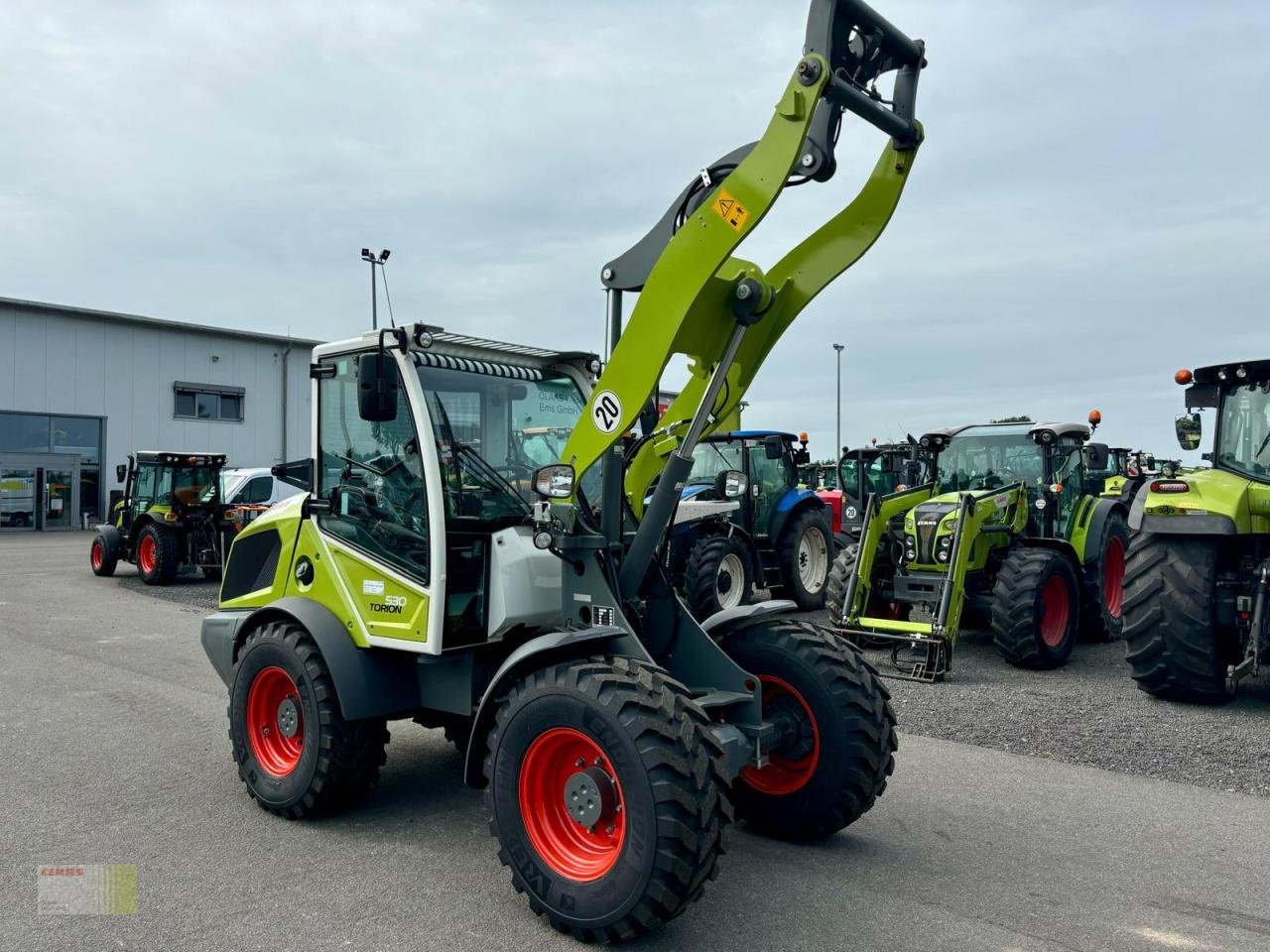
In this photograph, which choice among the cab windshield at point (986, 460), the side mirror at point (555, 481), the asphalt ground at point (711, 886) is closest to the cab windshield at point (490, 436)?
the side mirror at point (555, 481)

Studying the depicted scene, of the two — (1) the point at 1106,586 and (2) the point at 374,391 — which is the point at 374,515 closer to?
(2) the point at 374,391

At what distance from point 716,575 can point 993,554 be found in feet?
9.47

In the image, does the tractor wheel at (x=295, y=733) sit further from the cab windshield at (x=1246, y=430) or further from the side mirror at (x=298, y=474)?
the cab windshield at (x=1246, y=430)

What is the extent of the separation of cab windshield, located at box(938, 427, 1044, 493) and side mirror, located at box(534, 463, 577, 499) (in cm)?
738

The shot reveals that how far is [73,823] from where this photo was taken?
16.1ft

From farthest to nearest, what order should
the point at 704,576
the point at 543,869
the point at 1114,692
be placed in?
1. the point at 704,576
2. the point at 1114,692
3. the point at 543,869

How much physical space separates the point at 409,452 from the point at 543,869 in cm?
201

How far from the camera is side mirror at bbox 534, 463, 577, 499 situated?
4176 mm

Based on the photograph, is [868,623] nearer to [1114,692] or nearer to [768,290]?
[1114,692]

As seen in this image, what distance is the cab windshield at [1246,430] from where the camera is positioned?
7770mm

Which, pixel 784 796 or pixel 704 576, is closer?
pixel 784 796

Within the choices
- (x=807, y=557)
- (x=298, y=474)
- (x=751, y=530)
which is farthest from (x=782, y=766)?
(x=807, y=557)

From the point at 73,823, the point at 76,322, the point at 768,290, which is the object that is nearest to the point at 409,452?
the point at 768,290

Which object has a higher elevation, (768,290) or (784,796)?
(768,290)
